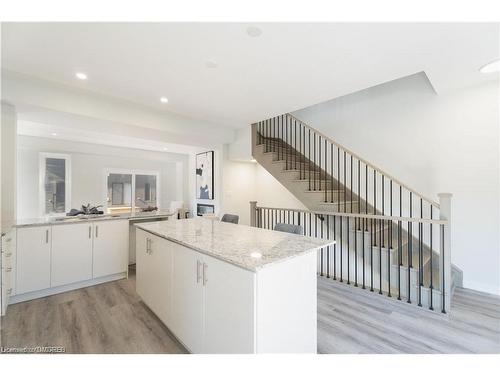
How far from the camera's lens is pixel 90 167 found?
568 centimetres

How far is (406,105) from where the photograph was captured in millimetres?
3684

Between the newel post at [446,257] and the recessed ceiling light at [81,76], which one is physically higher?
the recessed ceiling light at [81,76]

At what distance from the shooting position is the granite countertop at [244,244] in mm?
1437

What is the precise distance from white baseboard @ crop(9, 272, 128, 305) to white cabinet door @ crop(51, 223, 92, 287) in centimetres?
9

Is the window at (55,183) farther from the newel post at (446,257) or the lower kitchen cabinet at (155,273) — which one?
the newel post at (446,257)

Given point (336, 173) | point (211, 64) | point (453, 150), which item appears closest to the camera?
point (211, 64)

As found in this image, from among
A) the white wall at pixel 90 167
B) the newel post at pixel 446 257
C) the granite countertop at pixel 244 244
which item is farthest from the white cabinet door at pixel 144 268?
the white wall at pixel 90 167

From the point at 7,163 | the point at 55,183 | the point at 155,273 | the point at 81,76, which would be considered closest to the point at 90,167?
the point at 55,183

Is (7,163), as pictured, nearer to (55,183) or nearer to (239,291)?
(55,183)

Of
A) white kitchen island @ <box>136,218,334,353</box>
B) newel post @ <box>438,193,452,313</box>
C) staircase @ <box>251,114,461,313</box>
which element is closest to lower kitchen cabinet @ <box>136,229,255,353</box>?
white kitchen island @ <box>136,218,334,353</box>

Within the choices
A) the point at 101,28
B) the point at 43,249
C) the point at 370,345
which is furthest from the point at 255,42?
the point at 43,249

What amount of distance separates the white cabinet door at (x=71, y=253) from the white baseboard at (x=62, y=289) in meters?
0.09

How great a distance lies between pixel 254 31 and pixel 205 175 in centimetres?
419

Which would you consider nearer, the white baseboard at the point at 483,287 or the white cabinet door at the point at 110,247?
the white baseboard at the point at 483,287
